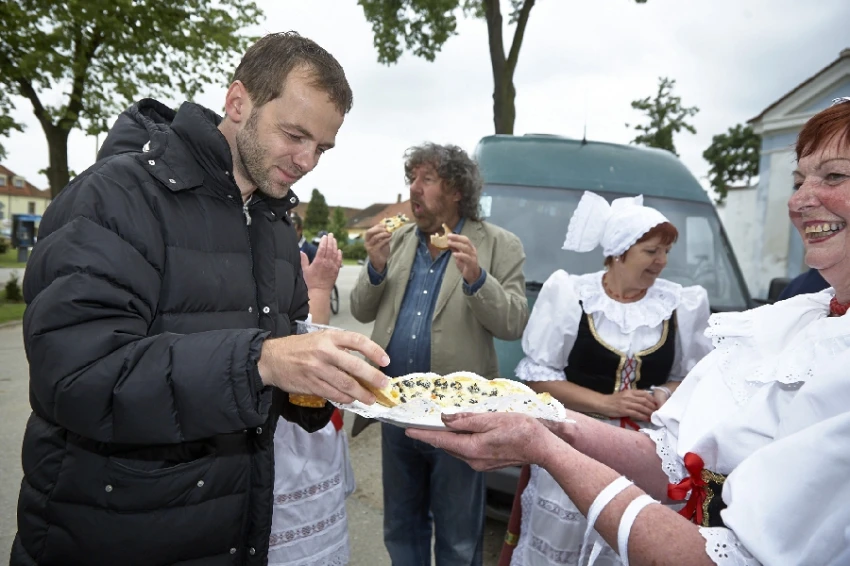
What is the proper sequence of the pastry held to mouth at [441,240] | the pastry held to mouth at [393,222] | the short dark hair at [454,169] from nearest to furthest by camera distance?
the pastry held to mouth at [441,240] < the short dark hair at [454,169] < the pastry held to mouth at [393,222]

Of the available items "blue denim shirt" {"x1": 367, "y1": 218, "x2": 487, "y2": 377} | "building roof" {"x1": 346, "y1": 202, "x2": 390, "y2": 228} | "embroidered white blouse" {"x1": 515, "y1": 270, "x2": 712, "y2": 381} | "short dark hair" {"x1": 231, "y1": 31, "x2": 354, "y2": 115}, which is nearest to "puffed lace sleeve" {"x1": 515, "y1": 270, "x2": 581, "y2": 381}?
"embroidered white blouse" {"x1": 515, "y1": 270, "x2": 712, "y2": 381}

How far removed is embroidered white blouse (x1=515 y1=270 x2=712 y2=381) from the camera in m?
3.03

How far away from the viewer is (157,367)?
4.56ft

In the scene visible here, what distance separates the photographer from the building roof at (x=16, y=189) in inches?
2987

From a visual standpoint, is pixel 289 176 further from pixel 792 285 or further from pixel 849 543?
pixel 792 285

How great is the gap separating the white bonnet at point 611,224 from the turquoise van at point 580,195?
789 mm

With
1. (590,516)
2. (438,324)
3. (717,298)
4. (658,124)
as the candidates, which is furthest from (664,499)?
(658,124)

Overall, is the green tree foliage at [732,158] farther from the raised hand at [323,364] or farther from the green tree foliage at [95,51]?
the raised hand at [323,364]

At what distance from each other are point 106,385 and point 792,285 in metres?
3.39

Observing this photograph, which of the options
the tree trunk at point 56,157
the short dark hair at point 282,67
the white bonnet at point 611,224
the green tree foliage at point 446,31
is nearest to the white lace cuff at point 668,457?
the white bonnet at point 611,224

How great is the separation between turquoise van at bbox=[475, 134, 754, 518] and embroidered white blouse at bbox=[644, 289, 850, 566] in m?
2.29

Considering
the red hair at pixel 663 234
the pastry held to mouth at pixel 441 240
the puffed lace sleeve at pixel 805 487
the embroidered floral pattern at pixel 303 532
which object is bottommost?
the embroidered floral pattern at pixel 303 532

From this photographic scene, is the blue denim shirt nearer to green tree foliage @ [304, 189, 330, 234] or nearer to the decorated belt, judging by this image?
the decorated belt

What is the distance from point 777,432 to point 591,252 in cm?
303
